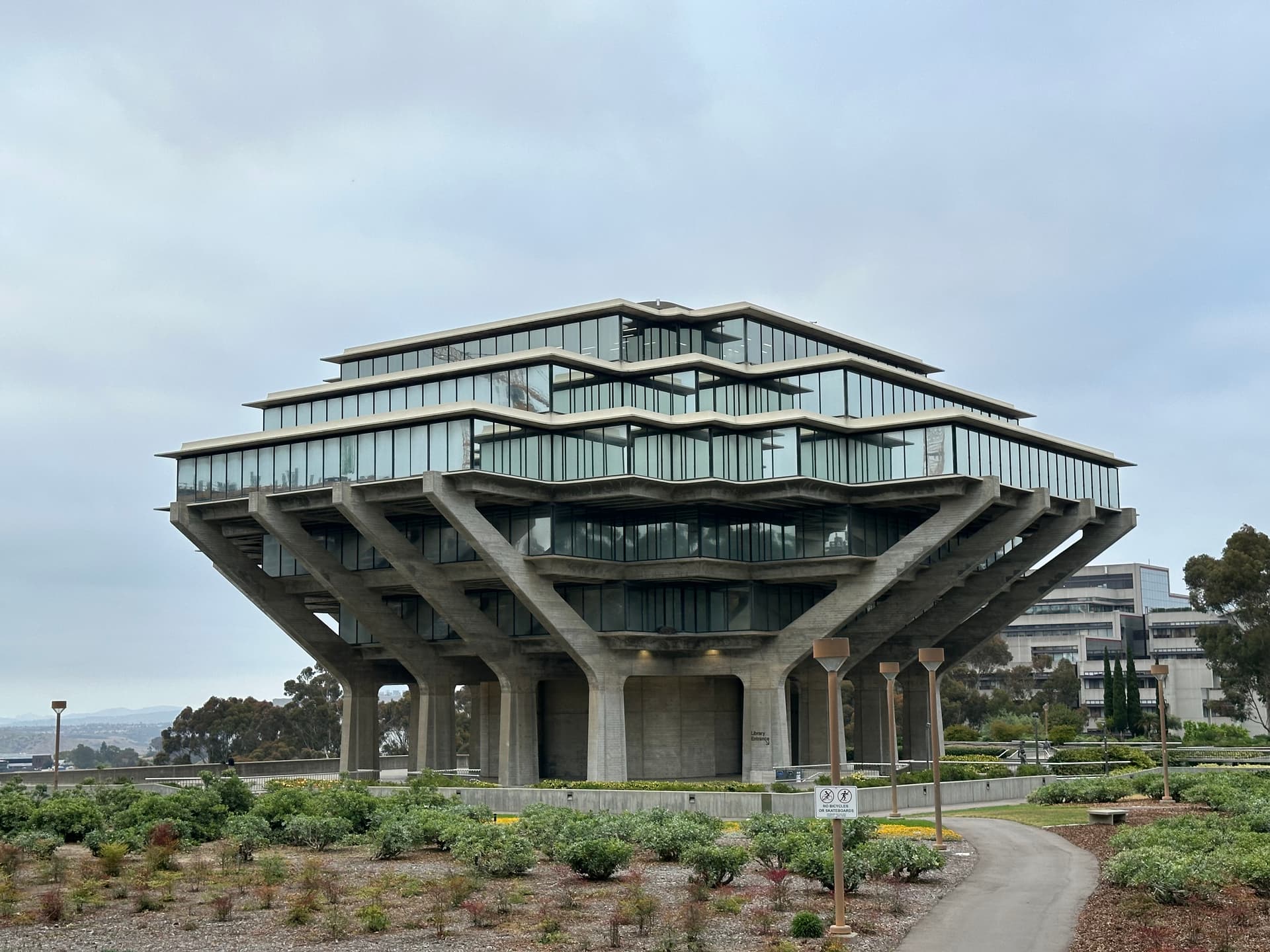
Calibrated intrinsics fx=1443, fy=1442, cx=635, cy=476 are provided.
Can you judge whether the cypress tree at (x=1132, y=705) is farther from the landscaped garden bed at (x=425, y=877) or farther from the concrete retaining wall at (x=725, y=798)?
the landscaped garden bed at (x=425, y=877)

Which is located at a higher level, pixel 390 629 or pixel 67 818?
pixel 390 629

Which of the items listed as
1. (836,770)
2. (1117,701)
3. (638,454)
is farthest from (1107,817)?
(1117,701)

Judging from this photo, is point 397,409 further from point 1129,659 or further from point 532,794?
point 1129,659

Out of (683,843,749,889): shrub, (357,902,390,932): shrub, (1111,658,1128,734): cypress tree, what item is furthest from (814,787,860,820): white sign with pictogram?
(1111,658,1128,734): cypress tree

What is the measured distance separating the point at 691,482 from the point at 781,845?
106 feet

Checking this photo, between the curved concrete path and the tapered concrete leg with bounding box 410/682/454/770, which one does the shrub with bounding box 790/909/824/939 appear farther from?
the tapered concrete leg with bounding box 410/682/454/770

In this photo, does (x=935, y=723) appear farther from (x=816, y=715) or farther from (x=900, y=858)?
(x=816, y=715)

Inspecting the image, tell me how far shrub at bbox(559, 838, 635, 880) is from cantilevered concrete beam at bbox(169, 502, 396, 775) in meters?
42.0

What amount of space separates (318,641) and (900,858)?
161 ft

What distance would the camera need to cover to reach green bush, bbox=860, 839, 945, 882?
86.3 ft

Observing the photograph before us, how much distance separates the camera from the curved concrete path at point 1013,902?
21531mm

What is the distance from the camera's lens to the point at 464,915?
24062mm

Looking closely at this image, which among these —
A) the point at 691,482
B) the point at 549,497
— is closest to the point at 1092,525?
the point at 691,482

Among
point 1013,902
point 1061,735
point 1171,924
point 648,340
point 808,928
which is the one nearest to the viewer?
point 808,928
